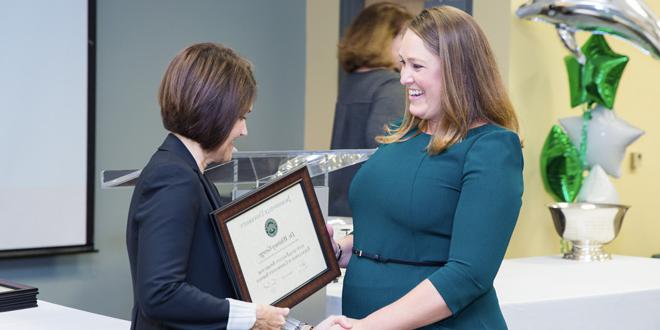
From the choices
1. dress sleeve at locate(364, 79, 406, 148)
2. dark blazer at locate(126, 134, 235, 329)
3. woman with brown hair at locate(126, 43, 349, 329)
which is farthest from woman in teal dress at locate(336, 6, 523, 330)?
dress sleeve at locate(364, 79, 406, 148)

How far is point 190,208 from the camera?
1307 millimetres

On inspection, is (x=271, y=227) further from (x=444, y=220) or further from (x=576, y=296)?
(x=576, y=296)

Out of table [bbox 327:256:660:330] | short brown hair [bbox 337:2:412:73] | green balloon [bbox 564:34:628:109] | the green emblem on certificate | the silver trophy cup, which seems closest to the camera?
the green emblem on certificate

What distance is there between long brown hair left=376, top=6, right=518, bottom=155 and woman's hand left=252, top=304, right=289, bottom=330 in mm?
359

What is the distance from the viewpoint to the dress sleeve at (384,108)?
287cm

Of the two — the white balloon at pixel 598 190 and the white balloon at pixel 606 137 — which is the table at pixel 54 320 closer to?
the white balloon at pixel 598 190

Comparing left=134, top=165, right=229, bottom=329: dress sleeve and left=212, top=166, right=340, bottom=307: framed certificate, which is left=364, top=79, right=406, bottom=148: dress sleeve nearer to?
left=212, top=166, right=340, bottom=307: framed certificate

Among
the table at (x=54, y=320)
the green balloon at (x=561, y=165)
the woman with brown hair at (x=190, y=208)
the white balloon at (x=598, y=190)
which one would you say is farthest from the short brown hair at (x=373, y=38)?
the woman with brown hair at (x=190, y=208)

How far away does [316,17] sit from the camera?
434cm

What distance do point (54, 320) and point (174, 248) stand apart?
803mm

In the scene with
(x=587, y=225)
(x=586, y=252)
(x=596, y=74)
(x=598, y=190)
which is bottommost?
(x=586, y=252)

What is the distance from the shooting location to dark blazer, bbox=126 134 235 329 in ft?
4.21

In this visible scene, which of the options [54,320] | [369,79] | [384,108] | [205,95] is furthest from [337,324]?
[369,79]

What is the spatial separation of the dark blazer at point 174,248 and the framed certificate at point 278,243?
36 mm
